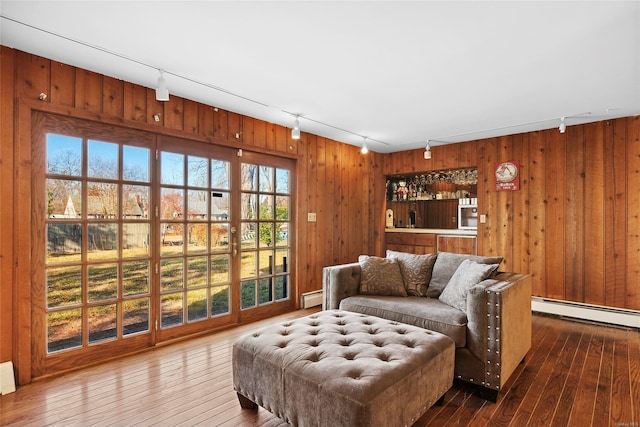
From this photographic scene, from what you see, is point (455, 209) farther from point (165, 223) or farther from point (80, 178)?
point (80, 178)

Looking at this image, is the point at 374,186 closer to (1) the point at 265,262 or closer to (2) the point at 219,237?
(1) the point at 265,262

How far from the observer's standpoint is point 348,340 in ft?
6.68

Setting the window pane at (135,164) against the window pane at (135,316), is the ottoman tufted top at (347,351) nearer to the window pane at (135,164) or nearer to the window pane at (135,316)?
the window pane at (135,316)

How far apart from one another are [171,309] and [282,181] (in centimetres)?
198

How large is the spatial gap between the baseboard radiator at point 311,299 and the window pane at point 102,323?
222cm

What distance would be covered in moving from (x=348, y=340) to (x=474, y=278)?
4.04ft

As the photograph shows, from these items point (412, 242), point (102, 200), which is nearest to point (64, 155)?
point (102, 200)

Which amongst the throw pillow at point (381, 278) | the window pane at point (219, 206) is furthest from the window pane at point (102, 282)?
the throw pillow at point (381, 278)

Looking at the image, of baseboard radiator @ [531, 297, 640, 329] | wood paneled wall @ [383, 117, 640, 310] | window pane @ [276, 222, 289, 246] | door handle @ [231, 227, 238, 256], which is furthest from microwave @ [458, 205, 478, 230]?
door handle @ [231, 227, 238, 256]

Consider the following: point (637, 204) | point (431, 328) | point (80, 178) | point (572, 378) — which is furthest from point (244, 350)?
point (637, 204)

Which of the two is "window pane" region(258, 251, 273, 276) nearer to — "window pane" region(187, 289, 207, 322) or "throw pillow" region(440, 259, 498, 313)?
"window pane" region(187, 289, 207, 322)

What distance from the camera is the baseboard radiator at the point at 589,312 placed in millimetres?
Result: 3781

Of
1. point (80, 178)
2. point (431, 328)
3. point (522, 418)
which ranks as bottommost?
point (522, 418)

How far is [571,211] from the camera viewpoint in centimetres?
419
